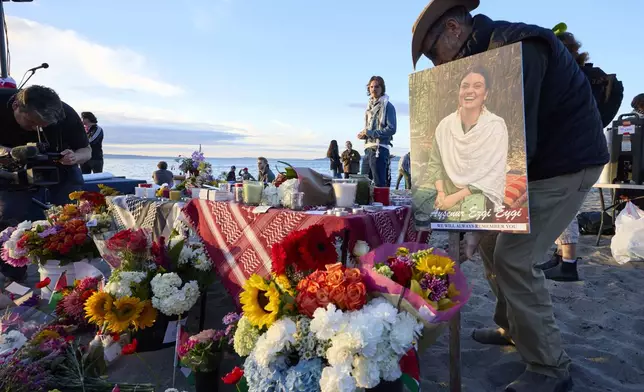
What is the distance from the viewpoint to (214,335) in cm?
217

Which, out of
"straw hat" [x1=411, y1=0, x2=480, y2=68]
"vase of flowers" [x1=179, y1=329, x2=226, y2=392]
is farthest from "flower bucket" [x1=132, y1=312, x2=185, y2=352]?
"straw hat" [x1=411, y1=0, x2=480, y2=68]

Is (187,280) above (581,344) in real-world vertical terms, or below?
above

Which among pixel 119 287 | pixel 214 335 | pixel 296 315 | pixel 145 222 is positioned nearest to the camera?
pixel 296 315

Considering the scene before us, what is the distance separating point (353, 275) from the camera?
1.61m

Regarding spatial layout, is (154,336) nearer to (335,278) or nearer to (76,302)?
(76,302)

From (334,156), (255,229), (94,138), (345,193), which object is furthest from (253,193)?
(334,156)

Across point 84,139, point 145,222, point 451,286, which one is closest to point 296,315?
point 451,286

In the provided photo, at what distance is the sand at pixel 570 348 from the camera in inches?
90.7

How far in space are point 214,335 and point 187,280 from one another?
0.70m

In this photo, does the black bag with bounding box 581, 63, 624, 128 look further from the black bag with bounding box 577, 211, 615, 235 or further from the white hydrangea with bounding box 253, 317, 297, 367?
→ the white hydrangea with bounding box 253, 317, 297, 367

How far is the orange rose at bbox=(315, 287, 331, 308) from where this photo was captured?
1.55 m

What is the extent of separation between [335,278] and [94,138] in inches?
301

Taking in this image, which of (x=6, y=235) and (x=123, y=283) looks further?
(x=6, y=235)

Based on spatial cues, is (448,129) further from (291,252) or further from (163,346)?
(163,346)
